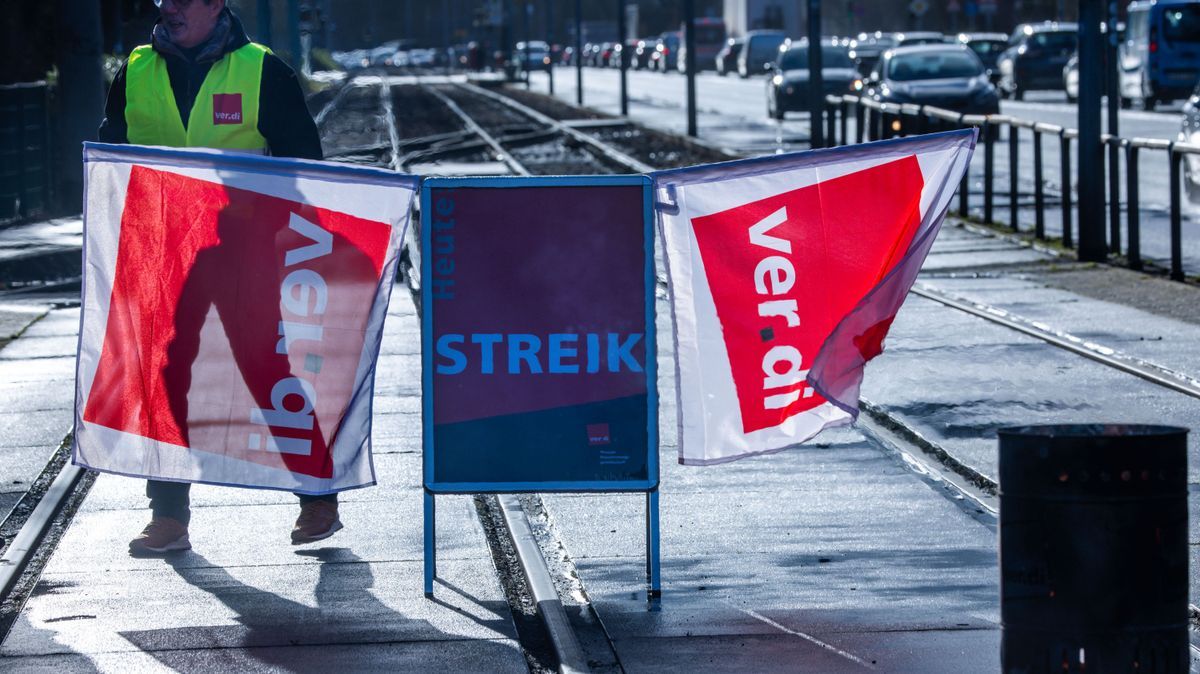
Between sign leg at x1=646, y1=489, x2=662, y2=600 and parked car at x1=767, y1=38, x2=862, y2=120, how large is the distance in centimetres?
2919

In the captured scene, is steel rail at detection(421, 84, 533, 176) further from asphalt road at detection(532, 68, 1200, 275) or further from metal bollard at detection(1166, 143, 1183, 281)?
metal bollard at detection(1166, 143, 1183, 281)

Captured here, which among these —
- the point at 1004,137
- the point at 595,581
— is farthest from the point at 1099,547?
the point at 1004,137

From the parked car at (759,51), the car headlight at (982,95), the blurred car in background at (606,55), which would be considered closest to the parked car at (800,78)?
the car headlight at (982,95)

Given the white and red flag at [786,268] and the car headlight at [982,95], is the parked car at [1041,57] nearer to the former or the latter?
the car headlight at [982,95]

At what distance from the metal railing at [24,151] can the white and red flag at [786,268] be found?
1494cm

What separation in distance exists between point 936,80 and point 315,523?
80.2ft

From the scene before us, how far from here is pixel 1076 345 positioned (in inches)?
404

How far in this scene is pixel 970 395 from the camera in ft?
29.2

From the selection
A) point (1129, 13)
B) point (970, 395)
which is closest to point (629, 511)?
point (970, 395)

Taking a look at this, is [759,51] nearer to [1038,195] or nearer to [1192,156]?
[1038,195]

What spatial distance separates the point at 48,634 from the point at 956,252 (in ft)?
35.8

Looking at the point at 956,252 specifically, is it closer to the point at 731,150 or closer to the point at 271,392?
the point at 271,392

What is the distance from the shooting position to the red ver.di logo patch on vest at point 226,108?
6.31 metres

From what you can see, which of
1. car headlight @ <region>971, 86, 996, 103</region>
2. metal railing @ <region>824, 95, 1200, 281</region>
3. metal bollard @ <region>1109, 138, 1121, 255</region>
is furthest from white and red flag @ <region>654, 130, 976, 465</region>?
car headlight @ <region>971, 86, 996, 103</region>
